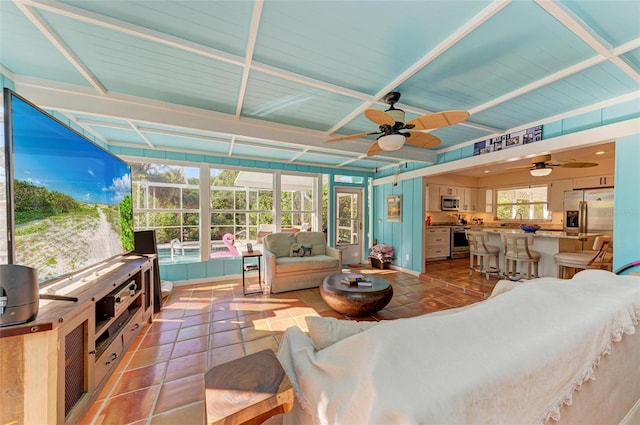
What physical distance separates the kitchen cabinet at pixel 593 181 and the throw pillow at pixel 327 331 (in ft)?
23.7

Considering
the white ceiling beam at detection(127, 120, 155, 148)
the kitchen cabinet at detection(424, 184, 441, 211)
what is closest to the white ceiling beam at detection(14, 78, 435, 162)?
the white ceiling beam at detection(127, 120, 155, 148)

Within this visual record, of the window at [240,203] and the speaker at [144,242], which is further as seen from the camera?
the window at [240,203]

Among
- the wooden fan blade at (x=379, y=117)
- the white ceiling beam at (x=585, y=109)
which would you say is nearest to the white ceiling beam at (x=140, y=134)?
the wooden fan blade at (x=379, y=117)

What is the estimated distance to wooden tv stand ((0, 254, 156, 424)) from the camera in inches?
44.6

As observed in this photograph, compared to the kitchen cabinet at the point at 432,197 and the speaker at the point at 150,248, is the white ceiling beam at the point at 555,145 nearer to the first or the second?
the kitchen cabinet at the point at 432,197

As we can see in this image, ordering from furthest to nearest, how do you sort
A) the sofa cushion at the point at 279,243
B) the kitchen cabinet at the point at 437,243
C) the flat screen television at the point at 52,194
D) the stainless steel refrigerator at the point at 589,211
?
1. the kitchen cabinet at the point at 437,243
2. the stainless steel refrigerator at the point at 589,211
3. the sofa cushion at the point at 279,243
4. the flat screen television at the point at 52,194

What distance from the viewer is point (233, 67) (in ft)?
6.64

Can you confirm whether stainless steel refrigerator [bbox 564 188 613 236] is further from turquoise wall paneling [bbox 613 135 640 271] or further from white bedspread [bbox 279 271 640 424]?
white bedspread [bbox 279 271 640 424]

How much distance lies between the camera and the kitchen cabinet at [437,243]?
6.14 metres

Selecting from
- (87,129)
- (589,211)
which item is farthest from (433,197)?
(87,129)

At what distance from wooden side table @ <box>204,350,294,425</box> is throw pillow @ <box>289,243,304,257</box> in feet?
11.5

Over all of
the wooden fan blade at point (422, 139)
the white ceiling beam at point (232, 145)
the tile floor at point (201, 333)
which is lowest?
the tile floor at point (201, 333)

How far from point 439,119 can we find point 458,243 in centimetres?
557

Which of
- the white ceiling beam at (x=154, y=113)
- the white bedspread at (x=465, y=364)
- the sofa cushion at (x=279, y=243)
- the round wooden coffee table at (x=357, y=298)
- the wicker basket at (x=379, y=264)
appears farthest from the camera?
the wicker basket at (x=379, y=264)
